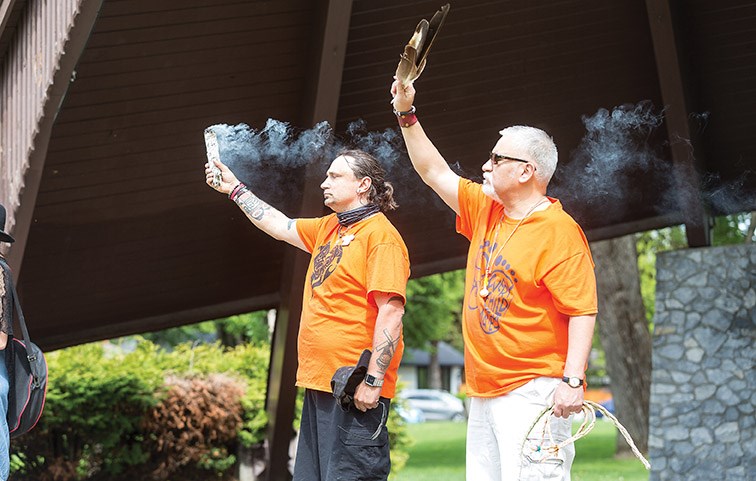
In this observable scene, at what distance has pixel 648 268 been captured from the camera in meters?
24.7

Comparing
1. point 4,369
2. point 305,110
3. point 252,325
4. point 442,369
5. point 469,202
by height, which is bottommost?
point 4,369

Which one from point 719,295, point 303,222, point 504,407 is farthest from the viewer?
point 719,295

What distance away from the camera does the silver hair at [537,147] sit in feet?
12.3

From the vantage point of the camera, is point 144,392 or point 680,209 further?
point 144,392

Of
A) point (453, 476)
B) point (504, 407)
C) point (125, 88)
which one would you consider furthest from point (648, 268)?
point (504, 407)

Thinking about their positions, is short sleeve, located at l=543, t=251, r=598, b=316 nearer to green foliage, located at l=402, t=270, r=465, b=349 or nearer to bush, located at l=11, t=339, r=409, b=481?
bush, located at l=11, t=339, r=409, b=481

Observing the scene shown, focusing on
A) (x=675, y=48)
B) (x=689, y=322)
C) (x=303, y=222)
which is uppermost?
(x=675, y=48)

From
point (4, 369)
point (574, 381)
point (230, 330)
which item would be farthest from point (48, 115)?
point (230, 330)

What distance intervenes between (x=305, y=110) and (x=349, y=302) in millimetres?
2698

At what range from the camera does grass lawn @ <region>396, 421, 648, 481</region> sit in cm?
1133

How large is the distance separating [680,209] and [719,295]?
705 mm

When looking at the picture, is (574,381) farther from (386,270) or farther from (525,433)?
(386,270)

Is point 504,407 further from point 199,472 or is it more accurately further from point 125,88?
point 199,472

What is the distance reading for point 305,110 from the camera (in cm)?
659
